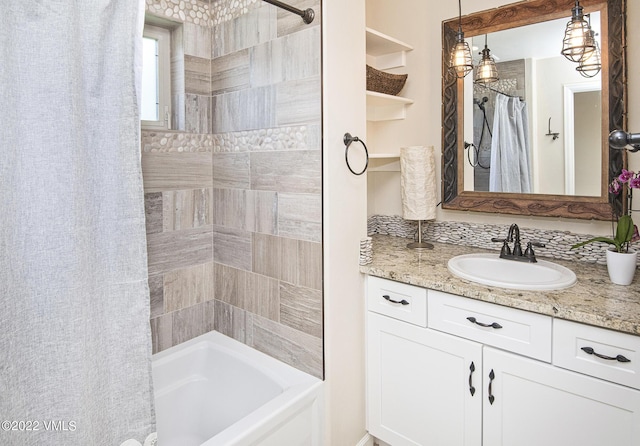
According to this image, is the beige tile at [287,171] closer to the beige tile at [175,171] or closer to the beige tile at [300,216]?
the beige tile at [300,216]

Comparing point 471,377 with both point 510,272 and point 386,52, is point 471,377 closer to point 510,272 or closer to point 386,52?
point 510,272

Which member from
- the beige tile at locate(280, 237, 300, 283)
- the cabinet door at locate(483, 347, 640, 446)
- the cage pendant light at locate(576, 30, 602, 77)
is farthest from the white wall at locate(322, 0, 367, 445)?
the cage pendant light at locate(576, 30, 602, 77)

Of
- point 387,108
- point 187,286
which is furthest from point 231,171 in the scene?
point 387,108

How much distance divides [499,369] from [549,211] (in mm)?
849

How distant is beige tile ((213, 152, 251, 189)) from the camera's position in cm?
201

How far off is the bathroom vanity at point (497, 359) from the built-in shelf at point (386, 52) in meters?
1.17

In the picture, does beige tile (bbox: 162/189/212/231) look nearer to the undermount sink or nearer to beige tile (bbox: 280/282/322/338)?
beige tile (bbox: 280/282/322/338)

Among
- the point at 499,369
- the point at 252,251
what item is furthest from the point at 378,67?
the point at 499,369

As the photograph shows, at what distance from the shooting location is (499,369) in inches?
60.4

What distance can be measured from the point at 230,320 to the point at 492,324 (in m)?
1.29

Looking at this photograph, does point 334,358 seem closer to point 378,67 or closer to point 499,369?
point 499,369

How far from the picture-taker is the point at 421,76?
2.37 m

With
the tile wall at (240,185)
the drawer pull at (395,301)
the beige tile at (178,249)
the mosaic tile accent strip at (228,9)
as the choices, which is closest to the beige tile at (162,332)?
the tile wall at (240,185)

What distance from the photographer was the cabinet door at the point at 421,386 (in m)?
1.62
